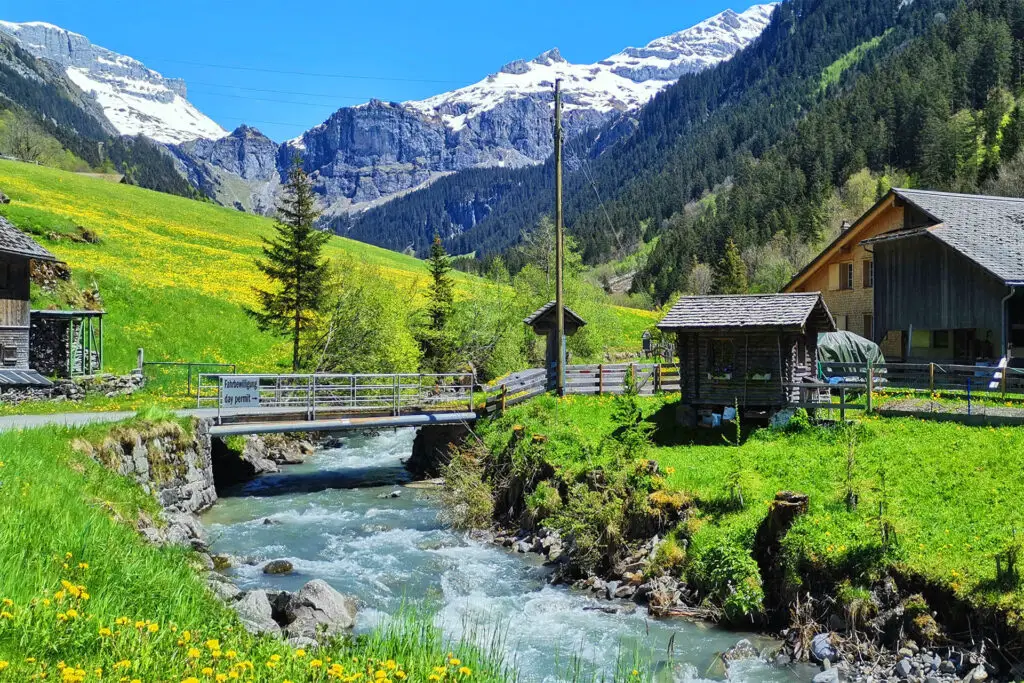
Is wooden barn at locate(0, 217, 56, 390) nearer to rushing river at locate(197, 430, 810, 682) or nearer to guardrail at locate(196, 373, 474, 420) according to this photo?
guardrail at locate(196, 373, 474, 420)

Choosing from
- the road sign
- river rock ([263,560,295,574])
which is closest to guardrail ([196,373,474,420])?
the road sign

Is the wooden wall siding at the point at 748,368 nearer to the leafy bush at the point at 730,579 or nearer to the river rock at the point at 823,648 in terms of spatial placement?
the leafy bush at the point at 730,579

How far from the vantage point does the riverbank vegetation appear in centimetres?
586

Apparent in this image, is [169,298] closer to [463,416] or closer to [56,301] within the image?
[56,301]

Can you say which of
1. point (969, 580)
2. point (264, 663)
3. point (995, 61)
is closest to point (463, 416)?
point (969, 580)

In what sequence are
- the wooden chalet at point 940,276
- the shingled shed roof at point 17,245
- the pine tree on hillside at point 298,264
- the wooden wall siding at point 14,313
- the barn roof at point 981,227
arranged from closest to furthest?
1. the barn roof at point 981,227
2. the wooden chalet at point 940,276
3. the shingled shed roof at point 17,245
4. the wooden wall siding at point 14,313
5. the pine tree on hillside at point 298,264

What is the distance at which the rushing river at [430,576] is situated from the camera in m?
12.2

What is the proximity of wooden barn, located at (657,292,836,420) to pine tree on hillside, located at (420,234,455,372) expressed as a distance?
2002 cm

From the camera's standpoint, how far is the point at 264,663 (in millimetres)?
6801

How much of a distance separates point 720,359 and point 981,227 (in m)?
14.2

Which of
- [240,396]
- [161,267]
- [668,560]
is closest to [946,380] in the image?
[668,560]

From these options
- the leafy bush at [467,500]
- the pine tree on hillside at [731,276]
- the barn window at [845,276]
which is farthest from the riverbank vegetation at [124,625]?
the pine tree on hillside at [731,276]

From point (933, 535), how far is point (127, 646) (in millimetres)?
12616

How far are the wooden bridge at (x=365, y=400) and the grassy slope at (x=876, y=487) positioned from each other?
592 centimetres
